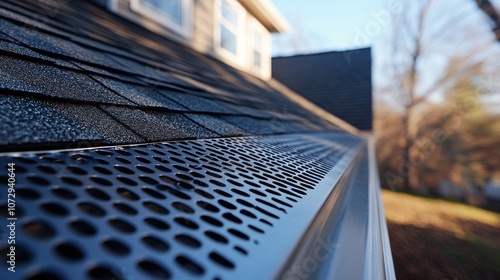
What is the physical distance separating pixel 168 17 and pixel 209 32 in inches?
39.7

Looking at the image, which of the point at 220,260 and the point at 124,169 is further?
the point at 124,169

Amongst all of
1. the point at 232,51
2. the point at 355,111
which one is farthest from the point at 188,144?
the point at 355,111

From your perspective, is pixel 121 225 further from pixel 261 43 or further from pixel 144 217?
pixel 261 43

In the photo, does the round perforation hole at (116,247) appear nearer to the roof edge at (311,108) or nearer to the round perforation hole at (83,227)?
the round perforation hole at (83,227)

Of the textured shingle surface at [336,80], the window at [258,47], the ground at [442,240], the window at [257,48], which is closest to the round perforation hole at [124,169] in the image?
the ground at [442,240]

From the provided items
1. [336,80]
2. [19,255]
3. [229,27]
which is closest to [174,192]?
[19,255]

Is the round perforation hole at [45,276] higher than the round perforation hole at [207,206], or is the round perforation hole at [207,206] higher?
the round perforation hole at [207,206]

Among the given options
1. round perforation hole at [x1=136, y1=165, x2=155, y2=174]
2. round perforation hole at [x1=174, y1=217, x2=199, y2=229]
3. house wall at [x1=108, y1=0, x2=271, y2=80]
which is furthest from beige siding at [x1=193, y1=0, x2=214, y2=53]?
round perforation hole at [x1=174, y1=217, x2=199, y2=229]

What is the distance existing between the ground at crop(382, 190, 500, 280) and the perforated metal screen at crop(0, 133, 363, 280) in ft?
13.8

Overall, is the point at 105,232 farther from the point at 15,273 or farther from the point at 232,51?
the point at 232,51

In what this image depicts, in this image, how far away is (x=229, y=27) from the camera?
218 inches

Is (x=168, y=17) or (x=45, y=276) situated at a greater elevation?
(x=168, y=17)

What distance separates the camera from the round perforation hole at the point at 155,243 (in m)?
0.37

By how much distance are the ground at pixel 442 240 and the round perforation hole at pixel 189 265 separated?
4.41 m
